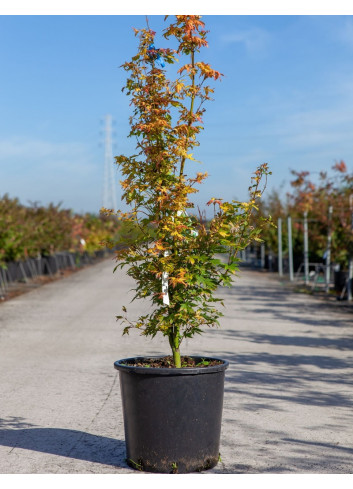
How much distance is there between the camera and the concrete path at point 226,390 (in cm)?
540

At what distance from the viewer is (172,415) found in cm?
495

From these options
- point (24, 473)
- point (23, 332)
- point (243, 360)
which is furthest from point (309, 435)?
point (23, 332)

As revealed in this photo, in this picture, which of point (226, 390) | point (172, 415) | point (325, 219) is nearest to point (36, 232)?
point (325, 219)

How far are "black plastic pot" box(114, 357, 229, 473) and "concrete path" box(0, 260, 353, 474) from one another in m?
0.23

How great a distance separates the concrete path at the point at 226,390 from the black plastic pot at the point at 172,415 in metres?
0.23

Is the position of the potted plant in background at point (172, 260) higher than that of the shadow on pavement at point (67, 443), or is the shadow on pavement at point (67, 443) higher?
the potted plant in background at point (172, 260)

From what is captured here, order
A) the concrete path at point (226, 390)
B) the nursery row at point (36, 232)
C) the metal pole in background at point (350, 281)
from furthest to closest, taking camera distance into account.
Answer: the nursery row at point (36, 232), the metal pole in background at point (350, 281), the concrete path at point (226, 390)

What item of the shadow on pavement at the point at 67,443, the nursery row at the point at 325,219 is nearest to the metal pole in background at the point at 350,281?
the nursery row at the point at 325,219

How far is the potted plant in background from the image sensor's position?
4969mm

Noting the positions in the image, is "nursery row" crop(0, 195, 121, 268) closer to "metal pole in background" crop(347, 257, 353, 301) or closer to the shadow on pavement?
"metal pole in background" crop(347, 257, 353, 301)

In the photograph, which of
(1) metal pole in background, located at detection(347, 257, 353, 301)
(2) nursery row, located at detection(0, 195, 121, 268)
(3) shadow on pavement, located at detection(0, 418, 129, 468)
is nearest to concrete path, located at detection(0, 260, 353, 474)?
(3) shadow on pavement, located at detection(0, 418, 129, 468)

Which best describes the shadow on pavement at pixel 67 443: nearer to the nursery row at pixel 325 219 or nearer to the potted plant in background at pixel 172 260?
the potted plant in background at pixel 172 260

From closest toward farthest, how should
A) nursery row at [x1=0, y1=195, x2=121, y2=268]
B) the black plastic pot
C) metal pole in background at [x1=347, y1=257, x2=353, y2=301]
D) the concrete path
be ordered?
1. the black plastic pot
2. the concrete path
3. metal pole in background at [x1=347, y1=257, x2=353, y2=301]
4. nursery row at [x1=0, y1=195, x2=121, y2=268]
